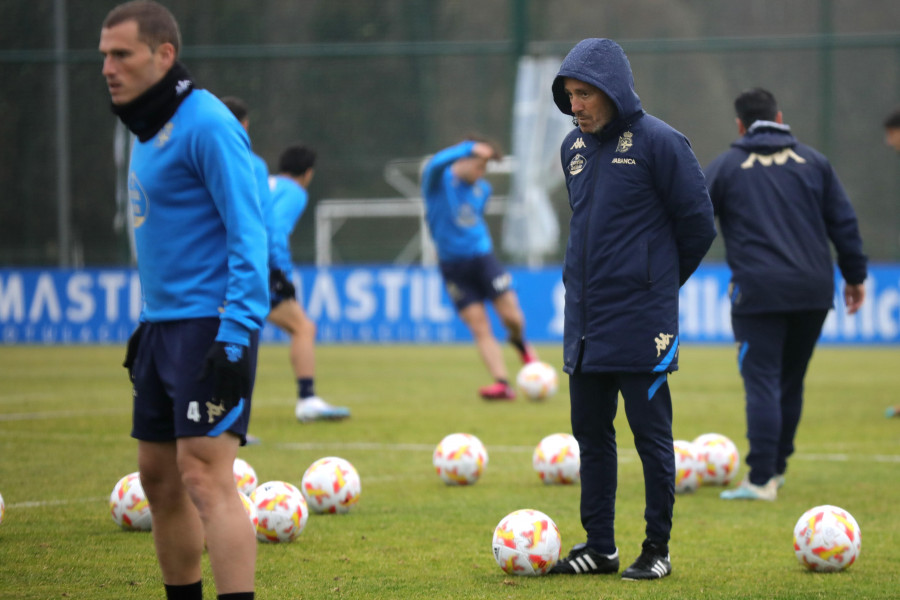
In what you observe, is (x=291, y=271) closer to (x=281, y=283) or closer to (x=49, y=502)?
(x=281, y=283)

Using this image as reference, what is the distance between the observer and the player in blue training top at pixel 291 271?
1021cm

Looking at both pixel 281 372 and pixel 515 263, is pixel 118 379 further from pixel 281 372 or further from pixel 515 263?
pixel 515 263

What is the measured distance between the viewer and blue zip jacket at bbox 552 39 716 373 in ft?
17.7

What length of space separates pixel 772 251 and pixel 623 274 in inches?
91.1

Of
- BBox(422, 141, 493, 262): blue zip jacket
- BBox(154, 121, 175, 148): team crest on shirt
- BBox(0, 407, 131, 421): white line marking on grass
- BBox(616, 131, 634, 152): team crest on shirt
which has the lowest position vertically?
BBox(0, 407, 131, 421): white line marking on grass

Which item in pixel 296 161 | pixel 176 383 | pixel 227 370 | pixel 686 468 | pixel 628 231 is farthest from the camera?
pixel 296 161

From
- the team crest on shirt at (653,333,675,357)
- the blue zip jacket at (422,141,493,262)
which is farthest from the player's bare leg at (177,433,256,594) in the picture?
the blue zip jacket at (422,141,493,262)

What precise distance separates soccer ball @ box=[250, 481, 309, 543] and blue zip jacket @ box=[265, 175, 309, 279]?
391 cm

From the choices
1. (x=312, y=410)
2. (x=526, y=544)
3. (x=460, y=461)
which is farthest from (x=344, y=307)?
(x=526, y=544)

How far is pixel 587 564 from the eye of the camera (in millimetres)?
5617

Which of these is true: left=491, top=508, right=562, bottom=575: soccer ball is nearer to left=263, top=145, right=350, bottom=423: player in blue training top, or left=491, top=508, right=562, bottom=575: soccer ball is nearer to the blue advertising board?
left=263, top=145, right=350, bottom=423: player in blue training top

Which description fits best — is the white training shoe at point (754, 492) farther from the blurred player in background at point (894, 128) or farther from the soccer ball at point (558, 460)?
the blurred player in background at point (894, 128)

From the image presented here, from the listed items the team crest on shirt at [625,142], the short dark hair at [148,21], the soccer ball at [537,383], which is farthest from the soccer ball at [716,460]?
the soccer ball at [537,383]

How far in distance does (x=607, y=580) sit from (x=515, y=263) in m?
18.2
